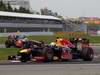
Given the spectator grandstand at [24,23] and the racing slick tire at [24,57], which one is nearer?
the racing slick tire at [24,57]

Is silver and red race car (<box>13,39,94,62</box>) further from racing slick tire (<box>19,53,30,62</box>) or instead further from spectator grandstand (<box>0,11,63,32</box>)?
spectator grandstand (<box>0,11,63,32</box>)

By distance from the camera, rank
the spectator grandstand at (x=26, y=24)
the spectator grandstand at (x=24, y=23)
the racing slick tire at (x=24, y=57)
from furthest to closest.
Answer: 1. the spectator grandstand at (x=26, y=24)
2. the spectator grandstand at (x=24, y=23)
3. the racing slick tire at (x=24, y=57)

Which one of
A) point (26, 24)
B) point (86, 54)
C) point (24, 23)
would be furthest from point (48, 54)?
point (26, 24)

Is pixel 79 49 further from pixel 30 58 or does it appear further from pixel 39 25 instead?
pixel 39 25

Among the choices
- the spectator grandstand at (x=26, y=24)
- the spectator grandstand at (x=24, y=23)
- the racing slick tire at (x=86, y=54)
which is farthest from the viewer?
the spectator grandstand at (x=26, y=24)

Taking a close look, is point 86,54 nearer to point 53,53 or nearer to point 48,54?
point 53,53

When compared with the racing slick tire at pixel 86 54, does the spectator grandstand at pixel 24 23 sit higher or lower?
higher

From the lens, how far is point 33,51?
987 inches

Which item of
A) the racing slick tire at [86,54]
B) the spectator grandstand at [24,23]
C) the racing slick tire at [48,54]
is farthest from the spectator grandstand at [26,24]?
the racing slick tire at [48,54]

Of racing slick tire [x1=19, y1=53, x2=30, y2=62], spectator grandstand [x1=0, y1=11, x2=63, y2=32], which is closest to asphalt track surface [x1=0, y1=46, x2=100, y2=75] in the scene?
racing slick tire [x1=19, y1=53, x2=30, y2=62]
